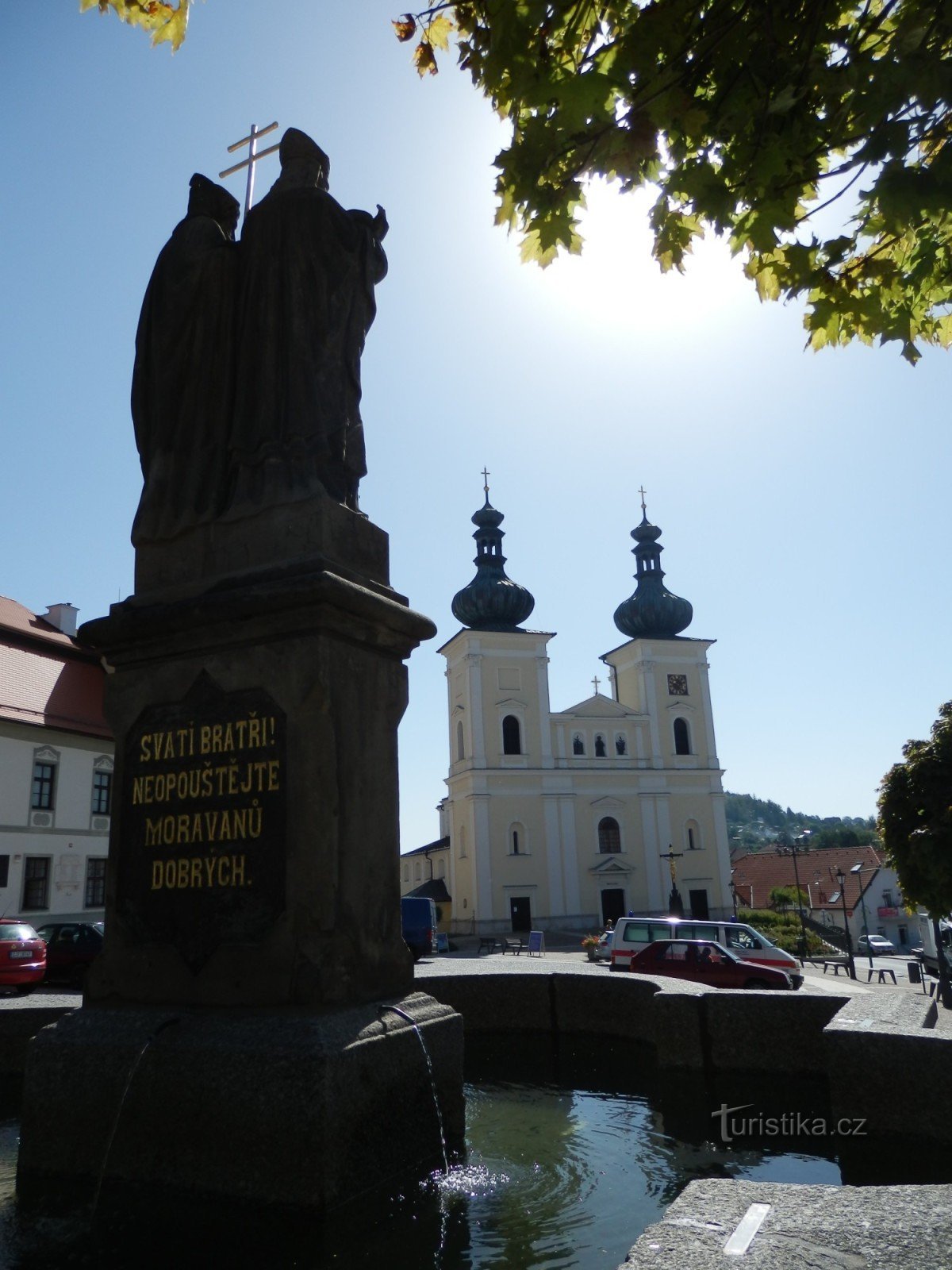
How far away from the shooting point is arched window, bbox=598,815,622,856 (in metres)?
54.5

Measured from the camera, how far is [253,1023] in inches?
161

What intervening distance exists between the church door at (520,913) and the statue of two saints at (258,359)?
48.0 meters

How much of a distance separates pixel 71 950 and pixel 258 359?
49.8ft

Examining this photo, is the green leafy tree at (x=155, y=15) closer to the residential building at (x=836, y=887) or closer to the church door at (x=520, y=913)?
the church door at (x=520, y=913)

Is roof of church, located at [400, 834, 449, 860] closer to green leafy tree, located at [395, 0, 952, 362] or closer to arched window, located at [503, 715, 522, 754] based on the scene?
arched window, located at [503, 715, 522, 754]

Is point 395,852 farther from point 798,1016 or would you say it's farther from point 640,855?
point 640,855

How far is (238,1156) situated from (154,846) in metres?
1.54

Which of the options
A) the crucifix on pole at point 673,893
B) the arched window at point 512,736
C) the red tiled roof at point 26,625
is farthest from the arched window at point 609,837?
the red tiled roof at point 26,625

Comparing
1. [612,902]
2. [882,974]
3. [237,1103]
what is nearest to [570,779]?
[612,902]

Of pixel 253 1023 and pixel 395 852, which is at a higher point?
pixel 395 852

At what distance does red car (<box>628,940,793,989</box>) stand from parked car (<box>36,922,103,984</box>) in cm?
912

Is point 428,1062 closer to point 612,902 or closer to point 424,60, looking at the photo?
point 424,60

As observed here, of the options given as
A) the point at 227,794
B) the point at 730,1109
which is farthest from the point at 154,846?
the point at 730,1109

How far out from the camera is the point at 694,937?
2075 centimetres
